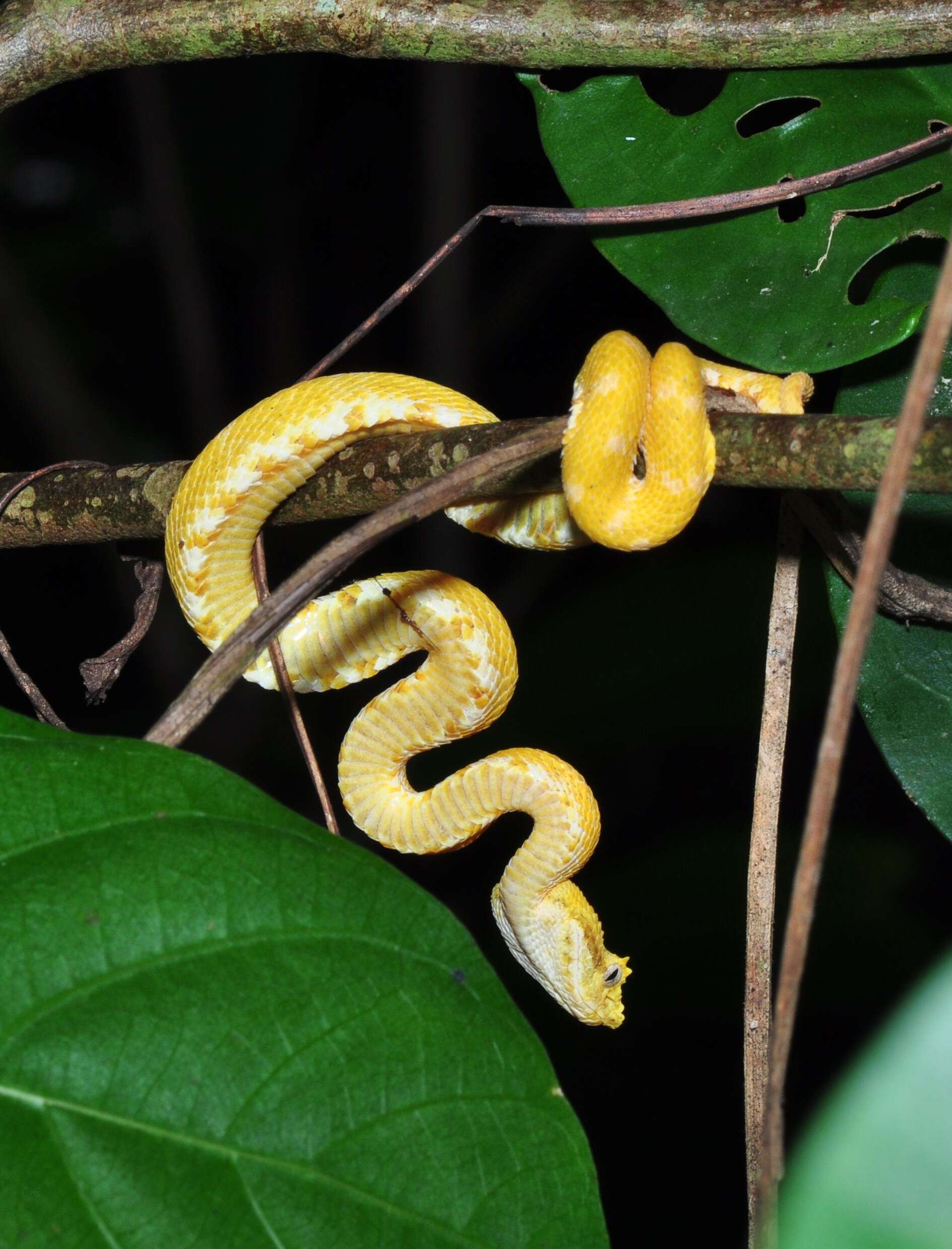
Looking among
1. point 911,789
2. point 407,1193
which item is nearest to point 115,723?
point 911,789

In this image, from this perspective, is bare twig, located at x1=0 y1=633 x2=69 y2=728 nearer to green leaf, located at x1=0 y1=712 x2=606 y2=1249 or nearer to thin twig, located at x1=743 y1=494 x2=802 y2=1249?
green leaf, located at x1=0 y1=712 x2=606 y2=1249

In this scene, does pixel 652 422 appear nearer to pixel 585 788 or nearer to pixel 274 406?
pixel 274 406

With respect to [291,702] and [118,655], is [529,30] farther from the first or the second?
[118,655]

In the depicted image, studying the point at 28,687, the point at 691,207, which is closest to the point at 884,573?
the point at 691,207

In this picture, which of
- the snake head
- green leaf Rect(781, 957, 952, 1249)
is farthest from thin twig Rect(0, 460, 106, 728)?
green leaf Rect(781, 957, 952, 1249)

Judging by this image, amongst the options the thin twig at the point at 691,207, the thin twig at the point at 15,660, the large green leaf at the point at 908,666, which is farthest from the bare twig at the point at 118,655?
the large green leaf at the point at 908,666

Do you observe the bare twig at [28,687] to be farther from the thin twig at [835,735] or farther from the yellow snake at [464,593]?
the thin twig at [835,735]
